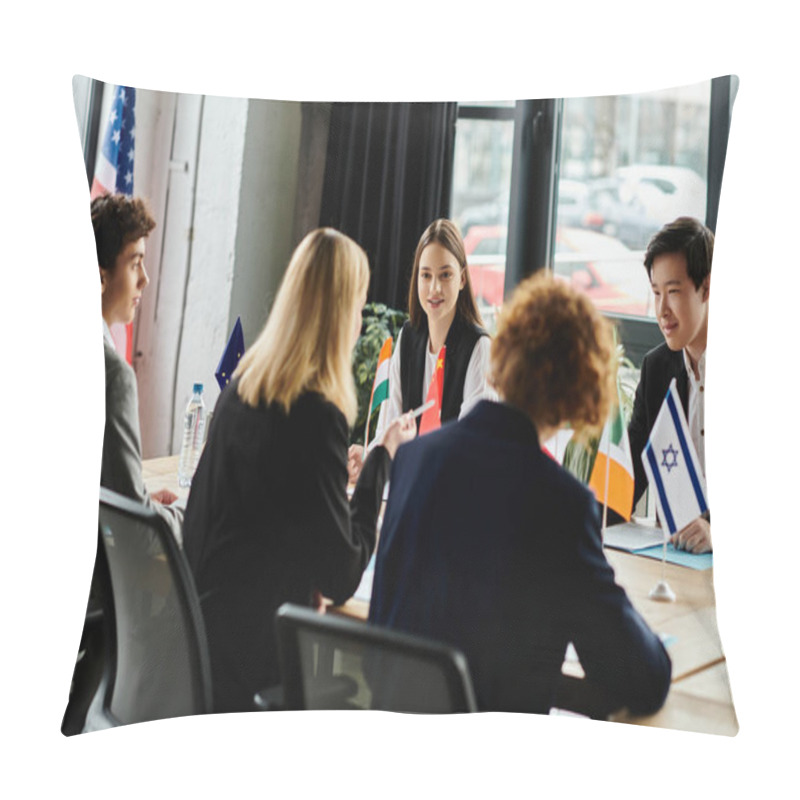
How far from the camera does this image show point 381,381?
2.13m

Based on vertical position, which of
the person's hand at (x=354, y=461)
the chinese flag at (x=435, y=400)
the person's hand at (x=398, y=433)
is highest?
the chinese flag at (x=435, y=400)

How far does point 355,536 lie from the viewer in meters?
2.09

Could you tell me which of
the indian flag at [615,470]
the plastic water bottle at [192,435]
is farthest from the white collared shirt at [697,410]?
the plastic water bottle at [192,435]

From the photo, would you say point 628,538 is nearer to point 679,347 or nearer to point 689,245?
point 679,347

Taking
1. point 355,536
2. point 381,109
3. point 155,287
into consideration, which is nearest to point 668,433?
point 355,536

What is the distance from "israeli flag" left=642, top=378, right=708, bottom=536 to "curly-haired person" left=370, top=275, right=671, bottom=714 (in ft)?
0.36

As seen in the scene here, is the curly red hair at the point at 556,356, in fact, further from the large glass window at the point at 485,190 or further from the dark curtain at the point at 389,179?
the dark curtain at the point at 389,179

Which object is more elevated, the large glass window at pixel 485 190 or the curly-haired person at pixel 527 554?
the large glass window at pixel 485 190

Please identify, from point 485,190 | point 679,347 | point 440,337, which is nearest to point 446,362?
point 440,337

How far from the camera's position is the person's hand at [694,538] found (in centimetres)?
207

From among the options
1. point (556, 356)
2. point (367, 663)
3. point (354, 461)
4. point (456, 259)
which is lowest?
point (367, 663)

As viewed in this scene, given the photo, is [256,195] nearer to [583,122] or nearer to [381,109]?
[381,109]

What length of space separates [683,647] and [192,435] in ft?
3.21

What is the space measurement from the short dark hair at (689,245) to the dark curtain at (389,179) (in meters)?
0.39
